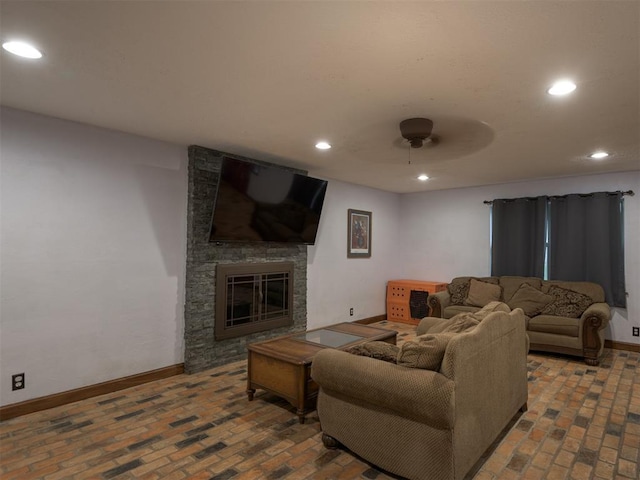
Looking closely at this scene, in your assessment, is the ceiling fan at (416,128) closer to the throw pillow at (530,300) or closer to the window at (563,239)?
the throw pillow at (530,300)

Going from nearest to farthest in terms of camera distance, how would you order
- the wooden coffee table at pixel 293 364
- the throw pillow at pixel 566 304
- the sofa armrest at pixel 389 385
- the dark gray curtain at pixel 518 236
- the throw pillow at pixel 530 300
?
the sofa armrest at pixel 389 385, the wooden coffee table at pixel 293 364, the throw pillow at pixel 566 304, the throw pillow at pixel 530 300, the dark gray curtain at pixel 518 236

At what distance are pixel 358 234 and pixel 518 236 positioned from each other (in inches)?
95.2

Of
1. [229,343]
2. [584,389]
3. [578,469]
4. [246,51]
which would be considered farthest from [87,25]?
[584,389]

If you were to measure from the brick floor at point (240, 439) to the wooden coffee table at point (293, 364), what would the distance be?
164 millimetres

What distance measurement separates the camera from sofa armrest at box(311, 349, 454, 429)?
6.03ft

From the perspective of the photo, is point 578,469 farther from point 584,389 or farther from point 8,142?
point 8,142

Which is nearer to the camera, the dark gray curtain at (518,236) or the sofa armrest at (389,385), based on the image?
the sofa armrest at (389,385)

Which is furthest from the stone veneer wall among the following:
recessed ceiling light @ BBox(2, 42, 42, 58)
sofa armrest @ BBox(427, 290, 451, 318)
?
sofa armrest @ BBox(427, 290, 451, 318)

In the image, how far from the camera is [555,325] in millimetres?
4402

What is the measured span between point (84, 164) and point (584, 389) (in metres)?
5.00

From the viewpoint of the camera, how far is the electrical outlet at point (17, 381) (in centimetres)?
283

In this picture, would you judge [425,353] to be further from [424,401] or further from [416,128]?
[416,128]

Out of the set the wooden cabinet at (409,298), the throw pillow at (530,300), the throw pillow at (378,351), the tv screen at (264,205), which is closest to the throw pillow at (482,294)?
the throw pillow at (530,300)

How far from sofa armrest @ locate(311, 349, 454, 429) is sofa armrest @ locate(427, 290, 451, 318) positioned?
3.48m
